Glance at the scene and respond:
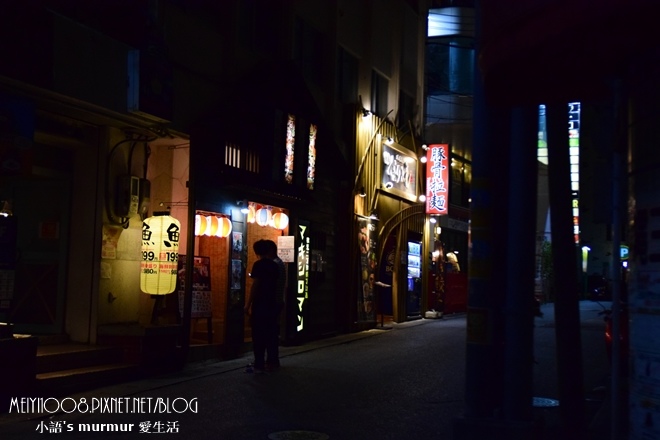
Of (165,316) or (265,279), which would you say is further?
(165,316)

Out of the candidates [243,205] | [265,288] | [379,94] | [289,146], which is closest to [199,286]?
[265,288]

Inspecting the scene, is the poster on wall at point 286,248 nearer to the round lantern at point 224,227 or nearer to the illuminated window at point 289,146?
the illuminated window at point 289,146

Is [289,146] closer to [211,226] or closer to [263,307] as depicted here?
[211,226]

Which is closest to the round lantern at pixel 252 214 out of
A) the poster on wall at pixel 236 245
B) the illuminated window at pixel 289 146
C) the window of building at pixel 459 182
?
the poster on wall at pixel 236 245

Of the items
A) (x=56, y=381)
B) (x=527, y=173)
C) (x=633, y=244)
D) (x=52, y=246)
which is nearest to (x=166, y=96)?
(x=52, y=246)

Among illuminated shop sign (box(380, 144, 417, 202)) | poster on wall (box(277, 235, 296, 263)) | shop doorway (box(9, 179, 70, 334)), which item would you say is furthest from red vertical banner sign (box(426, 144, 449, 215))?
shop doorway (box(9, 179, 70, 334))

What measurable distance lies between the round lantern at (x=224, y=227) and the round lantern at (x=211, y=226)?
0.25ft

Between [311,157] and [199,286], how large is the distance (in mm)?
4576

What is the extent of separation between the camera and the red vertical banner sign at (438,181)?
24656mm

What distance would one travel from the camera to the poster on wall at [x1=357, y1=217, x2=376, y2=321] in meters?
20.5

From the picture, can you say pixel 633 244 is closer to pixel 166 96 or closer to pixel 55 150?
pixel 166 96

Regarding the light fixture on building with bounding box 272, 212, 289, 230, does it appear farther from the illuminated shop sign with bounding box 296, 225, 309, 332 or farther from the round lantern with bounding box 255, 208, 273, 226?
the illuminated shop sign with bounding box 296, 225, 309, 332

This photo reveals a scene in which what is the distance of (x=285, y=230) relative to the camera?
17.0m

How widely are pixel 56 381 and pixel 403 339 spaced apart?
9.63 metres
